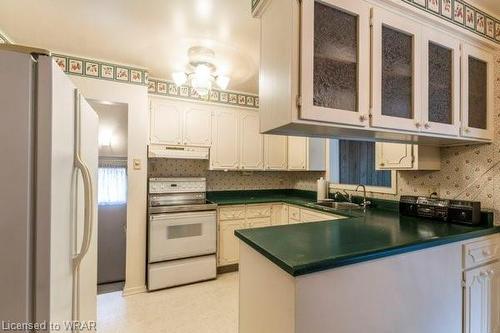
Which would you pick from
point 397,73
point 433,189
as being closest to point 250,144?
point 433,189

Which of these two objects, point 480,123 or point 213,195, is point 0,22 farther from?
point 480,123

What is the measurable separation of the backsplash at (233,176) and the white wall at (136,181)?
54 centimetres

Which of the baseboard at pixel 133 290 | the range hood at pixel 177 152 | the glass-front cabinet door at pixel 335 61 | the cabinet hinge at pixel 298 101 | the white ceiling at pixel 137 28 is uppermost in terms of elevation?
the white ceiling at pixel 137 28

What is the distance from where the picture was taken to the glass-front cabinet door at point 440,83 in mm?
1455

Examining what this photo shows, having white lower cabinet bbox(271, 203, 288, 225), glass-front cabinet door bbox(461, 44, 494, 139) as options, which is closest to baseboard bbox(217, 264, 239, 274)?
white lower cabinet bbox(271, 203, 288, 225)

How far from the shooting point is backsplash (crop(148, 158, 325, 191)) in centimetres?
327

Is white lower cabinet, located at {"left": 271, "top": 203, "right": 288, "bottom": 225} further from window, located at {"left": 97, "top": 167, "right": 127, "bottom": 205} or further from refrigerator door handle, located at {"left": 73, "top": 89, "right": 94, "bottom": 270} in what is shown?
refrigerator door handle, located at {"left": 73, "top": 89, "right": 94, "bottom": 270}

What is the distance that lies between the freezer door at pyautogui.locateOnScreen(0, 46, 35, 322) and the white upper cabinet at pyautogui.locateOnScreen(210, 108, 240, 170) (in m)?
2.54

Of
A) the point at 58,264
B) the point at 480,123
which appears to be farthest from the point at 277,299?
the point at 480,123

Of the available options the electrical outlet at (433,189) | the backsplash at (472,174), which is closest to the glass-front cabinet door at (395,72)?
the backsplash at (472,174)

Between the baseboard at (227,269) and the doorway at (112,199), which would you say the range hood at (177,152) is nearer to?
the doorway at (112,199)

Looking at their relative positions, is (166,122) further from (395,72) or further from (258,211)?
(395,72)

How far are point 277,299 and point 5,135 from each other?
1144mm

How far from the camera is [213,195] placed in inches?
139
